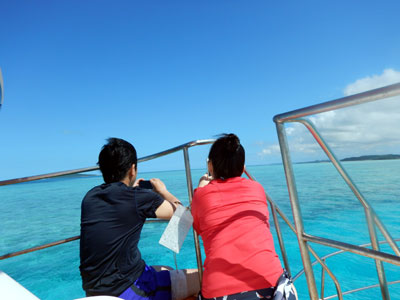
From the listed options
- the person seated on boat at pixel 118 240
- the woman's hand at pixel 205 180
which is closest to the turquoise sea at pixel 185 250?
the woman's hand at pixel 205 180

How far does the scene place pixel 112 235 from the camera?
117cm

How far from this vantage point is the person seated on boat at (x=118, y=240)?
1152mm

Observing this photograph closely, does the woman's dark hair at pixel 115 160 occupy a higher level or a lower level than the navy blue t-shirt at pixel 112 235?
higher

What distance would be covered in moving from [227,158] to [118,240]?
0.63 m

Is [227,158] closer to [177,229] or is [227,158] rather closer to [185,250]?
[177,229]

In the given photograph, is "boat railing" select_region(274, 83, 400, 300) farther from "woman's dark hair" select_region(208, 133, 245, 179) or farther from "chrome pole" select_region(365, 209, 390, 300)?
"woman's dark hair" select_region(208, 133, 245, 179)

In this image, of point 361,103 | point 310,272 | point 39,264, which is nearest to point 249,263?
point 310,272

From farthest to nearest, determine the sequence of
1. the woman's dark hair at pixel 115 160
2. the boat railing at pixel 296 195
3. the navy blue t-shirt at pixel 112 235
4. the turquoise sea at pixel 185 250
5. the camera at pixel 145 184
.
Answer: the turquoise sea at pixel 185 250 → the camera at pixel 145 184 → the woman's dark hair at pixel 115 160 → the navy blue t-shirt at pixel 112 235 → the boat railing at pixel 296 195

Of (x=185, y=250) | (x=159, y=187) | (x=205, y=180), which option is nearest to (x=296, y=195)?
(x=205, y=180)

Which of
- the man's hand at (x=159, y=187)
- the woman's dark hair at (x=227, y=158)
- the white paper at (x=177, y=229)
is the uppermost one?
the woman's dark hair at (x=227, y=158)

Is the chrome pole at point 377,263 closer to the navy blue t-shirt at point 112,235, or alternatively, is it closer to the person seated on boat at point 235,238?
the person seated on boat at point 235,238

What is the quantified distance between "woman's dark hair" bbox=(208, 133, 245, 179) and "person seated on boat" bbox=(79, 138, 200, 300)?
302 mm

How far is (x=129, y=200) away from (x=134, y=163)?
0.85 feet

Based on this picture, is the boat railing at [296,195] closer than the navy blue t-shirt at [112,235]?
Yes
